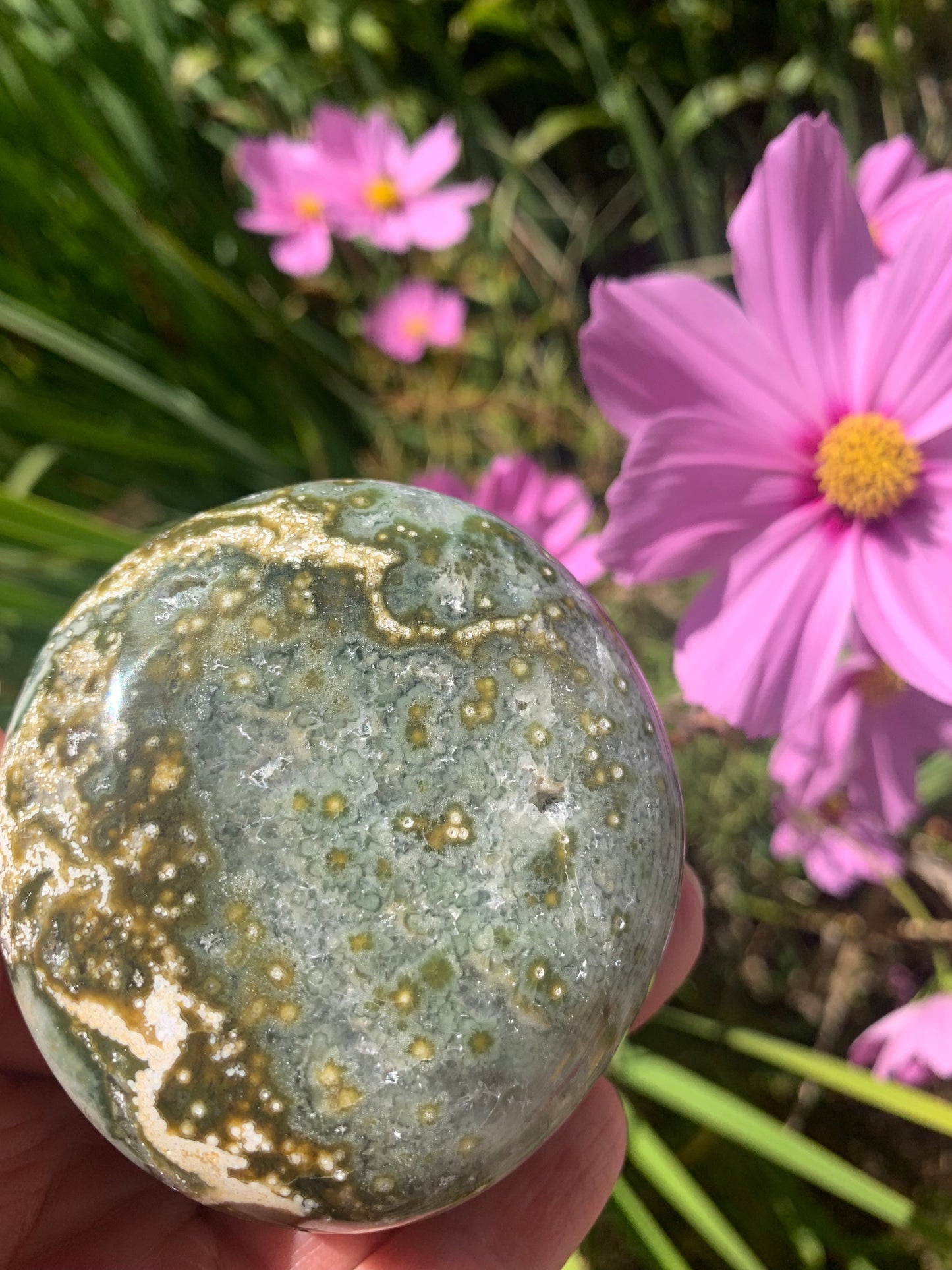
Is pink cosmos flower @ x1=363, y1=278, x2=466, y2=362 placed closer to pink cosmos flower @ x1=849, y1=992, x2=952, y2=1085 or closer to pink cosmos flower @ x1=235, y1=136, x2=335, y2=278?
pink cosmos flower @ x1=235, y1=136, x2=335, y2=278

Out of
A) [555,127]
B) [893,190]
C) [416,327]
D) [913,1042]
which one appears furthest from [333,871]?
[555,127]

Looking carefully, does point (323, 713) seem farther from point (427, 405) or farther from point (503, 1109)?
point (427, 405)

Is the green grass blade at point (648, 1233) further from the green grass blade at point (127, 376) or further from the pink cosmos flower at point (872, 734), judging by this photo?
the green grass blade at point (127, 376)

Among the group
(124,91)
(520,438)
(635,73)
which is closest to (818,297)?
(520,438)

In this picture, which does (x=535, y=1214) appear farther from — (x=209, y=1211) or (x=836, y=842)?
(x=836, y=842)

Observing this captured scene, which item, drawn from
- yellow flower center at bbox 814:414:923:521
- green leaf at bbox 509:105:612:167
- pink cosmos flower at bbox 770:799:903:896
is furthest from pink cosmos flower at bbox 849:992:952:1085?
green leaf at bbox 509:105:612:167
